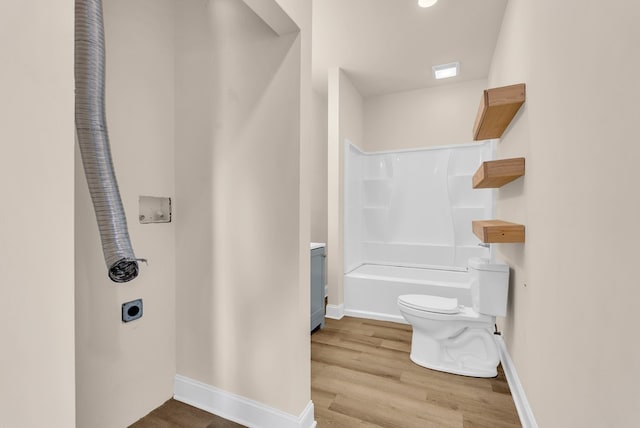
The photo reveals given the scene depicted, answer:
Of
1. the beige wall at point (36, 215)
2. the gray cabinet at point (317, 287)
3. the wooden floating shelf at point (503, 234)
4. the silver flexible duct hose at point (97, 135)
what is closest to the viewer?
the beige wall at point (36, 215)

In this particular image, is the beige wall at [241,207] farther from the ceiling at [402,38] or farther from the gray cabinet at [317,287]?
the gray cabinet at [317,287]

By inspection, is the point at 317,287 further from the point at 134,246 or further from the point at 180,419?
the point at 134,246

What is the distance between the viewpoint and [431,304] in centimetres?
232

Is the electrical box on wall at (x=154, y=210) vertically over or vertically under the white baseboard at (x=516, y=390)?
over

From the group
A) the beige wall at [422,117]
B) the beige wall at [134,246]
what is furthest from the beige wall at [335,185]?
the beige wall at [134,246]

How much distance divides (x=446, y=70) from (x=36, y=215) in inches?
143

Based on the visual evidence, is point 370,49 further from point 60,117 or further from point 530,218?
point 60,117

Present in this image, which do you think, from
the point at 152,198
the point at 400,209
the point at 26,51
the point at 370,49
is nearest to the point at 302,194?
the point at 152,198

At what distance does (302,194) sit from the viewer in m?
1.52

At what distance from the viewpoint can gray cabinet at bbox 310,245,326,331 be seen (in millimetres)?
2756

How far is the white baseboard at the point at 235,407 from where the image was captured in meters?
1.53

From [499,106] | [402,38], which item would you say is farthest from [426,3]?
[499,106]

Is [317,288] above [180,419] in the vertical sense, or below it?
above

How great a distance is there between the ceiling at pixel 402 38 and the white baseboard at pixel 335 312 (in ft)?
8.61
